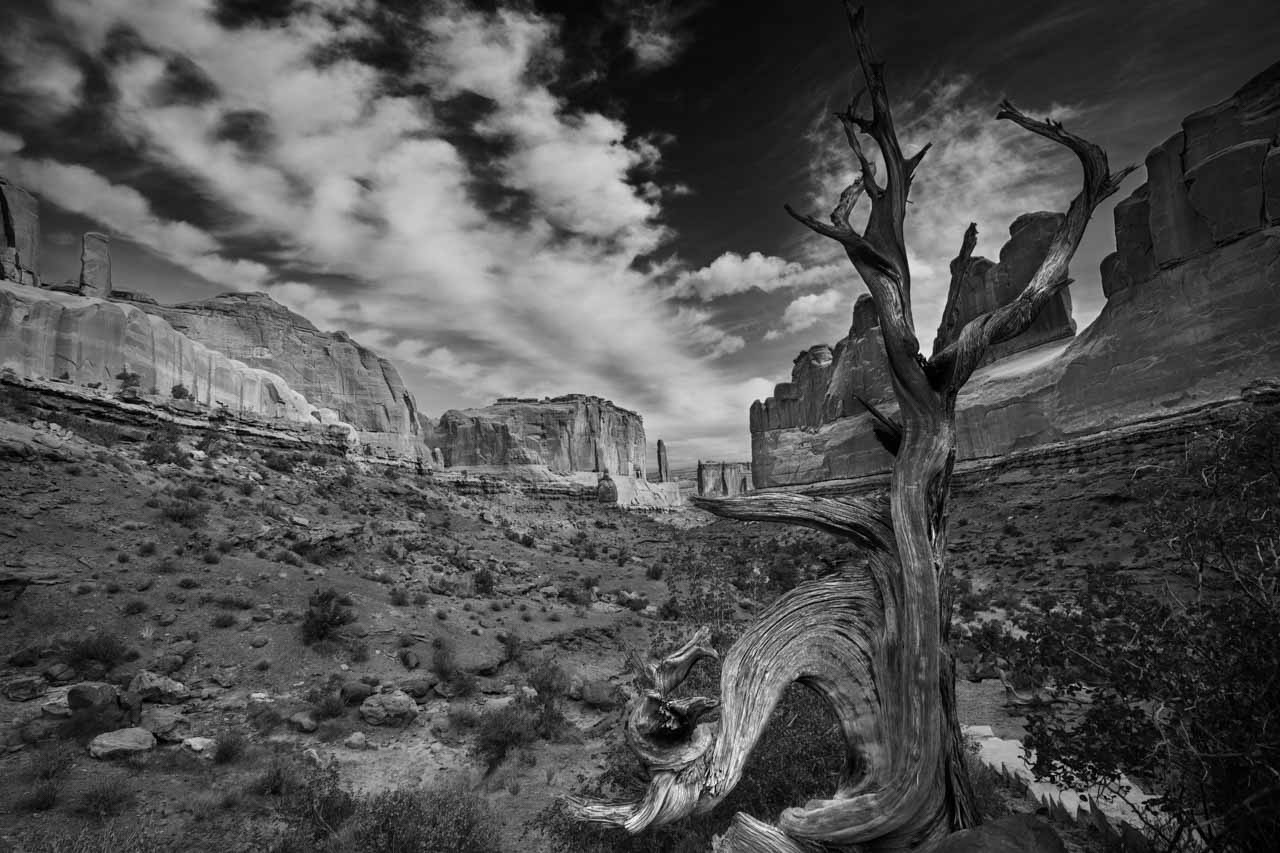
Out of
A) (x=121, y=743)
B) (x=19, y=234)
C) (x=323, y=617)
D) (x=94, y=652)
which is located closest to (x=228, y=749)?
(x=121, y=743)

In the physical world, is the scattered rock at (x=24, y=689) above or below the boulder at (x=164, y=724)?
above

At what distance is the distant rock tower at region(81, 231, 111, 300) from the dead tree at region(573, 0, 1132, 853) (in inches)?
2248

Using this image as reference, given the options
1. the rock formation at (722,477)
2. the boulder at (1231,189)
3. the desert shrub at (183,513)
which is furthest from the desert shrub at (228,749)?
the rock formation at (722,477)

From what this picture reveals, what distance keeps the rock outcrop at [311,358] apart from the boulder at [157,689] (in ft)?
173

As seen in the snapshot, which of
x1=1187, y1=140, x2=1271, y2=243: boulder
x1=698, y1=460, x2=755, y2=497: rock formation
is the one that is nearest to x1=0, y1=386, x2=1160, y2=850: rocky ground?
x1=1187, y1=140, x2=1271, y2=243: boulder

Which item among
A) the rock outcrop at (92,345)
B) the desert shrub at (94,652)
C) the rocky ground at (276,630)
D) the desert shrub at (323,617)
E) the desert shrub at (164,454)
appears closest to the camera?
the rocky ground at (276,630)

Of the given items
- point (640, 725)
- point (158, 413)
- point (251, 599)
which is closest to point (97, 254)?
point (158, 413)

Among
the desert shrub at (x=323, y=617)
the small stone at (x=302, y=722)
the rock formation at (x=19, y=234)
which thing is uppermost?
the rock formation at (x=19, y=234)

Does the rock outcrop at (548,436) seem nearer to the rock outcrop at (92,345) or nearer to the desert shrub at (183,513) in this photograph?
the rock outcrop at (92,345)

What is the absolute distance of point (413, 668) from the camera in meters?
9.42

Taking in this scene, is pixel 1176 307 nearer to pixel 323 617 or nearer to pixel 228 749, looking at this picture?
pixel 323 617

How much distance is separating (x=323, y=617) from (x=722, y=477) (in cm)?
10665

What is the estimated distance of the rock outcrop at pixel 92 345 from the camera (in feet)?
85.6

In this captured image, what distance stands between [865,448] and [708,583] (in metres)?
43.2
